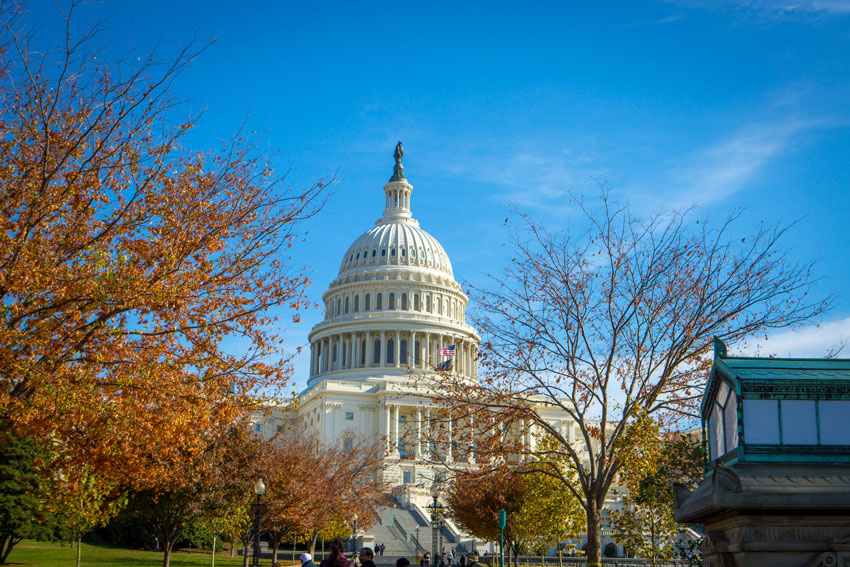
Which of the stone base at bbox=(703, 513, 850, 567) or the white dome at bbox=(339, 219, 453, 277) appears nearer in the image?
the stone base at bbox=(703, 513, 850, 567)

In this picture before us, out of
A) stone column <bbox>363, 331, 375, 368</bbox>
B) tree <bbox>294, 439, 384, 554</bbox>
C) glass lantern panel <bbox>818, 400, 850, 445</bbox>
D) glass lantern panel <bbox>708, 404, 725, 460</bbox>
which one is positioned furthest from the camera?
stone column <bbox>363, 331, 375, 368</bbox>

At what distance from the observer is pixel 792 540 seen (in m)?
7.37

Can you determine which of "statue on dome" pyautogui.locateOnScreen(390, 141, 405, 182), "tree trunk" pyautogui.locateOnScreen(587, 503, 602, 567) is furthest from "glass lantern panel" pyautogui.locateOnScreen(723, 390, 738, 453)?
"statue on dome" pyautogui.locateOnScreen(390, 141, 405, 182)

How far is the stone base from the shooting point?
729 cm

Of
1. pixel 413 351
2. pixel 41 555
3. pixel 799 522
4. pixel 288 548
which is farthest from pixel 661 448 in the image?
pixel 413 351

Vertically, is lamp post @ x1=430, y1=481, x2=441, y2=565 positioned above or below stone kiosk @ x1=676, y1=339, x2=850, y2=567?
below

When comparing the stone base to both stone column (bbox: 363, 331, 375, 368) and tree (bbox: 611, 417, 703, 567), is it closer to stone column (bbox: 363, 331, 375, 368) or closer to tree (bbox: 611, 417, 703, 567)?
tree (bbox: 611, 417, 703, 567)

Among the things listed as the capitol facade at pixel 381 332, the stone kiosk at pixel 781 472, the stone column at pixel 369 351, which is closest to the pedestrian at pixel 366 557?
the stone kiosk at pixel 781 472

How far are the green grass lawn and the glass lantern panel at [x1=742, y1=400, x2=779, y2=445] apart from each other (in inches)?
1478

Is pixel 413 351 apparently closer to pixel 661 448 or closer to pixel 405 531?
pixel 405 531

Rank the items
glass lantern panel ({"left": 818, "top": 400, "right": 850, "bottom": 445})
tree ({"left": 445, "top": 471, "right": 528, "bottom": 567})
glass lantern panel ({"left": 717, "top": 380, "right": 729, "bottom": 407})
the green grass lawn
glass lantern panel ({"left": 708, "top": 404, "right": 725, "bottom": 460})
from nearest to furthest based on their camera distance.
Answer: glass lantern panel ({"left": 818, "top": 400, "right": 850, "bottom": 445}) → glass lantern panel ({"left": 717, "top": 380, "right": 729, "bottom": 407}) → glass lantern panel ({"left": 708, "top": 404, "right": 725, "bottom": 460}) → the green grass lawn → tree ({"left": 445, "top": 471, "right": 528, "bottom": 567})

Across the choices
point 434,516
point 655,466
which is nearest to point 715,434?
point 655,466

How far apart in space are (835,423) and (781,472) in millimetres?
670

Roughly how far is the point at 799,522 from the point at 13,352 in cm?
1378
